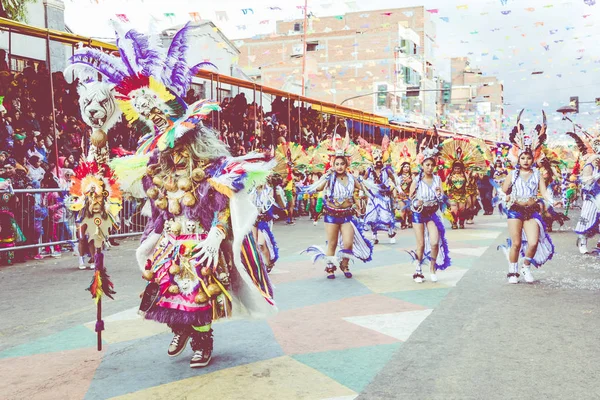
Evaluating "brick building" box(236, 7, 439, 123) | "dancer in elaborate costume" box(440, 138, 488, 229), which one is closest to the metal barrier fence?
"dancer in elaborate costume" box(440, 138, 488, 229)

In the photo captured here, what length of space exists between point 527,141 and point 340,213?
2.79 metres

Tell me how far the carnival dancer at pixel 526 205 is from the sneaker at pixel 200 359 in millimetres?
5169

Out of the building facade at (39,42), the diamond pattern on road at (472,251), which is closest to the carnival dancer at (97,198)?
the diamond pattern on road at (472,251)

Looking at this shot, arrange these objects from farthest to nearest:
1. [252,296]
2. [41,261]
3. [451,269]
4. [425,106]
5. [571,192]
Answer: [425,106] < [571,192] < [41,261] < [451,269] < [252,296]

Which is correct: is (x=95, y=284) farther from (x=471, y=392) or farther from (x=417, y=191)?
(x=417, y=191)

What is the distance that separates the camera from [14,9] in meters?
18.0

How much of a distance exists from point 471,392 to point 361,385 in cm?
76

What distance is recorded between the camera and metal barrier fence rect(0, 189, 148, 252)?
35.7ft

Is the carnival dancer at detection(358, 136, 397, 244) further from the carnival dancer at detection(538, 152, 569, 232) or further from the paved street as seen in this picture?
the paved street

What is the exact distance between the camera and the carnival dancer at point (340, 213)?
30.7 feet

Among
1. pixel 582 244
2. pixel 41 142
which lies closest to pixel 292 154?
pixel 41 142

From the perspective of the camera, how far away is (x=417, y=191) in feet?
29.8

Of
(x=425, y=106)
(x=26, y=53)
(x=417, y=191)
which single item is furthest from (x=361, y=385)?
(x=425, y=106)

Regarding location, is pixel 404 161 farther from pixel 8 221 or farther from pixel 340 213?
pixel 8 221
